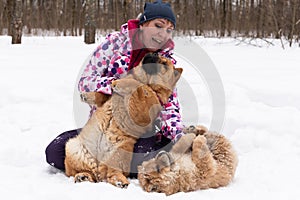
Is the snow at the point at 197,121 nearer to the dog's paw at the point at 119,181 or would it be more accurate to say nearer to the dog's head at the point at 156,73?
the dog's paw at the point at 119,181

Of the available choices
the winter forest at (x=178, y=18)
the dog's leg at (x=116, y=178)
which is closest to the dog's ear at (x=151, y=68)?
the dog's leg at (x=116, y=178)

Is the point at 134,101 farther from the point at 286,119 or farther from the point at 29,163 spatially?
the point at 286,119

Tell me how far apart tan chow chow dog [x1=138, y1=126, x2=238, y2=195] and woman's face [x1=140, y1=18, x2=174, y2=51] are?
2.33 feet

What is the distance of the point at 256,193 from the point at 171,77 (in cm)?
93

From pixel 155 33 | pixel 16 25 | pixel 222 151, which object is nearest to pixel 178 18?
pixel 16 25

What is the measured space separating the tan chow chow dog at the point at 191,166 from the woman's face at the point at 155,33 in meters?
0.71

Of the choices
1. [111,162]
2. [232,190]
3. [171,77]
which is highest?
[171,77]

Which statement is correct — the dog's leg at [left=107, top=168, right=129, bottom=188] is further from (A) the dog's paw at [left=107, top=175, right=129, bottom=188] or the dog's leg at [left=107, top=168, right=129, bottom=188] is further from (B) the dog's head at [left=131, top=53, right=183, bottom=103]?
(B) the dog's head at [left=131, top=53, right=183, bottom=103]

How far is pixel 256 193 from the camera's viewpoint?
2.39m

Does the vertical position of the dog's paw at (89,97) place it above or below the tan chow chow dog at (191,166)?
above

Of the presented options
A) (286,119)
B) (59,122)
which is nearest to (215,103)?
(286,119)

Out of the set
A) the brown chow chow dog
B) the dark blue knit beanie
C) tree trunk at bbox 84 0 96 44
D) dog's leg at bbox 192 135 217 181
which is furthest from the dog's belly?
tree trunk at bbox 84 0 96 44

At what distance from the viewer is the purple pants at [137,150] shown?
2637 mm

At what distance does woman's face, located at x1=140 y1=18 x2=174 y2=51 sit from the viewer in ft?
9.08
